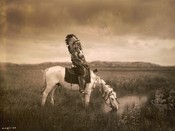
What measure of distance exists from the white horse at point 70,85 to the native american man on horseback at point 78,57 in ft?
0.24

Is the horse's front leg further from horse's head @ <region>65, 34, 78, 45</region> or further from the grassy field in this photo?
horse's head @ <region>65, 34, 78, 45</region>

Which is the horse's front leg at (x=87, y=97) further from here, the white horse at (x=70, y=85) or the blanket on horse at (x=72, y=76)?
the blanket on horse at (x=72, y=76)

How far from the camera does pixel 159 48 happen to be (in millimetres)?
5988

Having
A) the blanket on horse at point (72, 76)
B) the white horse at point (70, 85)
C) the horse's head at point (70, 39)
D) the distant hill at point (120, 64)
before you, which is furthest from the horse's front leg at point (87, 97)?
the horse's head at point (70, 39)

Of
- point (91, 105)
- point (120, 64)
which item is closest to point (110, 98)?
point (91, 105)

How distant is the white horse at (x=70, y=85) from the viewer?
5.95 metres

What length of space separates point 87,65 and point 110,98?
0.44 m

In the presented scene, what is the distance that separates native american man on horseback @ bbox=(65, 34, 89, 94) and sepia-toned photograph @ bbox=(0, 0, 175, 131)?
0.04 ft

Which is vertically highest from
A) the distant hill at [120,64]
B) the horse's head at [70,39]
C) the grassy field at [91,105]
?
the horse's head at [70,39]

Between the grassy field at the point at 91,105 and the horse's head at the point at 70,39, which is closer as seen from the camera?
the grassy field at the point at 91,105

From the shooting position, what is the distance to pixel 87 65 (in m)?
5.96

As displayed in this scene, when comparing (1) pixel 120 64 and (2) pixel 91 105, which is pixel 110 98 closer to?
(2) pixel 91 105

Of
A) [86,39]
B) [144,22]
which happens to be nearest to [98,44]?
[86,39]

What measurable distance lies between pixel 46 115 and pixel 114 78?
850mm
